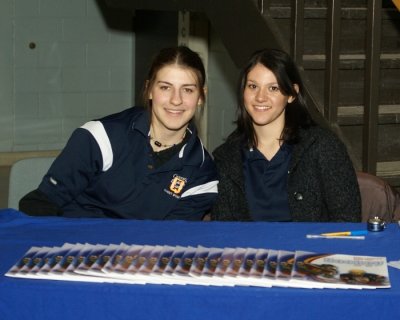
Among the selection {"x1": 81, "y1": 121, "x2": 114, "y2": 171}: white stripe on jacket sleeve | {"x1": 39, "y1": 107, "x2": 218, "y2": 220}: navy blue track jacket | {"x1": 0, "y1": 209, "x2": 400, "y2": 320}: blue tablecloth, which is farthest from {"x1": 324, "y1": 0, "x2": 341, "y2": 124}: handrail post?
{"x1": 0, "y1": 209, "x2": 400, "y2": 320}: blue tablecloth

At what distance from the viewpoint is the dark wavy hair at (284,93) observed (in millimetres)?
2791

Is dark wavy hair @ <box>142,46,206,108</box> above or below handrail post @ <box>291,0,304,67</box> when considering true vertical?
below

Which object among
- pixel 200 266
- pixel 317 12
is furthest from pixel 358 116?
pixel 200 266

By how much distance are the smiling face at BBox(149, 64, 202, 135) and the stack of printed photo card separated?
2.38ft

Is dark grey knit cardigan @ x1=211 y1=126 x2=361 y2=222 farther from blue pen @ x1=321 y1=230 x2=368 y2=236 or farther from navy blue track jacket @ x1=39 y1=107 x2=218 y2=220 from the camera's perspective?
blue pen @ x1=321 y1=230 x2=368 y2=236

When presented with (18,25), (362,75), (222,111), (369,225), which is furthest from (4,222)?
(18,25)

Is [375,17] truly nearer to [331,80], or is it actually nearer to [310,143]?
[331,80]

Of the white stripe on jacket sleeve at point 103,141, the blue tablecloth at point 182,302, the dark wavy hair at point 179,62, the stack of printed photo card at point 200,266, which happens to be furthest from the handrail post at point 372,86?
the blue tablecloth at point 182,302

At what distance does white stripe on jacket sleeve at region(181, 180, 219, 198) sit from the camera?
2.68 metres

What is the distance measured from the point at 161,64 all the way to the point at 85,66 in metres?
3.87

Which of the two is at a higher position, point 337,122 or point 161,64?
point 161,64

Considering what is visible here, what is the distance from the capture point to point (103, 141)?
2.63 meters

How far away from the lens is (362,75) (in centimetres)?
370

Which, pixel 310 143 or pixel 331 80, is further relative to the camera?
pixel 331 80
